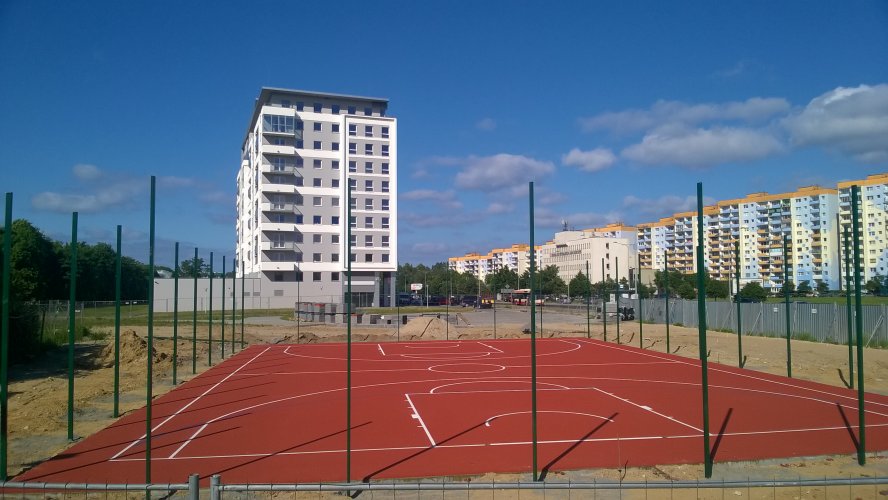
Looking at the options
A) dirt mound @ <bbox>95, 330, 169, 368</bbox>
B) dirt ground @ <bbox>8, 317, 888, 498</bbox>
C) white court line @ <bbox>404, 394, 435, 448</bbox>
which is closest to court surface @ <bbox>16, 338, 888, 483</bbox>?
white court line @ <bbox>404, 394, 435, 448</bbox>

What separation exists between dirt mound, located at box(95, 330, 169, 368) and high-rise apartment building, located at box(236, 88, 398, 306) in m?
37.6

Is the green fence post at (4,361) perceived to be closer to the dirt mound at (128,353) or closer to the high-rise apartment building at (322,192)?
the dirt mound at (128,353)

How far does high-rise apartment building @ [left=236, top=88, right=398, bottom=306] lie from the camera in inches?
2571

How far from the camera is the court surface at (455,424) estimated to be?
10586mm

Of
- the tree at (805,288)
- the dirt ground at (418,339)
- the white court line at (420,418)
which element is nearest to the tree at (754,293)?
the tree at (805,288)

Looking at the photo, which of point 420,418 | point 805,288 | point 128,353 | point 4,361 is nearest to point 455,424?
point 420,418

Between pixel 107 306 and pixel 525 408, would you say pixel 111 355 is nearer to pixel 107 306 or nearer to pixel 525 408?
pixel 525 408

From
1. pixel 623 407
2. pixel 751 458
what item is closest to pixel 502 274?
pixel 623 407

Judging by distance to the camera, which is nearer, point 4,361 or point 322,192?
point 4,361

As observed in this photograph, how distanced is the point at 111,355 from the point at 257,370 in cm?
669

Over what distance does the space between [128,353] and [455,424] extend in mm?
18201

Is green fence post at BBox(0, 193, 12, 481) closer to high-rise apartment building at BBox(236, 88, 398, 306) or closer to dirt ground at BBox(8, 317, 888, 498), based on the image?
dirt ground at BBox(8, 317, 888, 498)

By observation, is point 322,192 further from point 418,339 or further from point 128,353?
point 128,353

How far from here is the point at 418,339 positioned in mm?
39094
